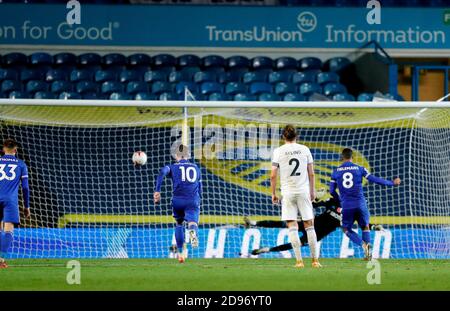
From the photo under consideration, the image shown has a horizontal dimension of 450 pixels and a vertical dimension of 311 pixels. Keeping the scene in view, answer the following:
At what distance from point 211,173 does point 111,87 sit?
Answer: 2.95 meters

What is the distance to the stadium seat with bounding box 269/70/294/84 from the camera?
19.6m

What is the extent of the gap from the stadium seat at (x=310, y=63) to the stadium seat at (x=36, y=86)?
5140 millimetres

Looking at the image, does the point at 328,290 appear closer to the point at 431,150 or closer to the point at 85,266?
the point at 85,266

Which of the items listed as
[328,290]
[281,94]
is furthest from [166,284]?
[281,94]

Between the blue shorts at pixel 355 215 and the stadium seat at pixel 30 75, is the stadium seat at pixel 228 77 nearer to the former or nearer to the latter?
the stadium seat at pixel 30 75

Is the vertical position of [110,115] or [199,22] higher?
[199,22]

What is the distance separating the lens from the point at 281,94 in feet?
63.1

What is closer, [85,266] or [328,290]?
[328,290]

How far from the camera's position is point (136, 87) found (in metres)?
19.0

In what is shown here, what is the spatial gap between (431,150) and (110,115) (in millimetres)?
5445

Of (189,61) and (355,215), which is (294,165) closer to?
(355,215)

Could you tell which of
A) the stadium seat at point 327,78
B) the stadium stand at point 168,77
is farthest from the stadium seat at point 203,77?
the stadium seat at point 327,78

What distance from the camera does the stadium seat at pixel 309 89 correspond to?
19219 millimetres

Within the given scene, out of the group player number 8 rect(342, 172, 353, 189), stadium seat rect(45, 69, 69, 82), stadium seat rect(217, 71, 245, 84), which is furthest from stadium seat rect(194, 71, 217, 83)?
player number 8 rect(342, 172, 353, 189)
